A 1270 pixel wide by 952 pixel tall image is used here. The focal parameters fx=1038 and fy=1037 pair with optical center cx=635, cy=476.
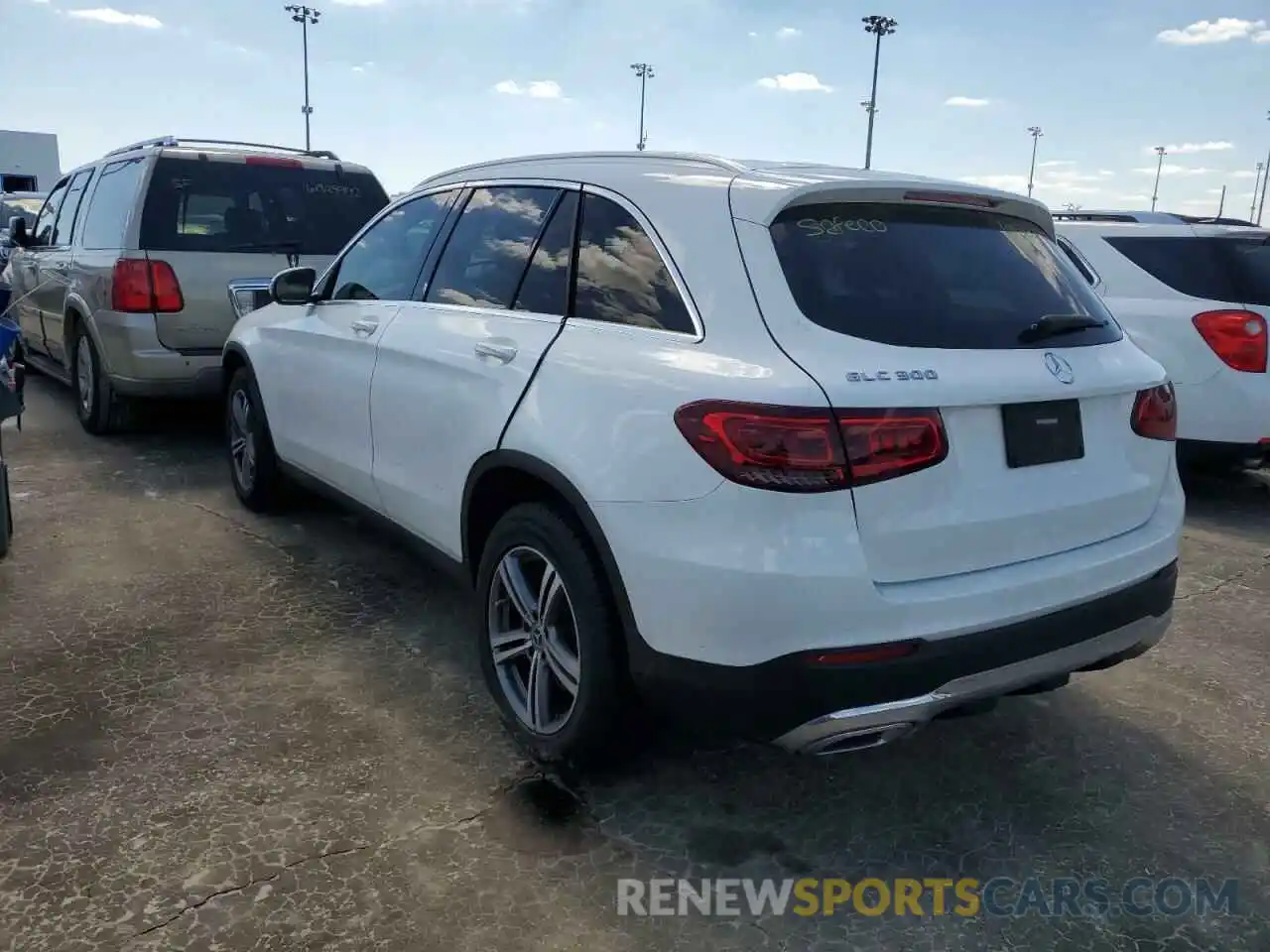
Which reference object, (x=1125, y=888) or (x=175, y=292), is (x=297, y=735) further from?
(x=175, y=292)

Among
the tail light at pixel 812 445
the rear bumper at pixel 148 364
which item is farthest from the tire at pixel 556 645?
the rear bumper at pixel 148 364

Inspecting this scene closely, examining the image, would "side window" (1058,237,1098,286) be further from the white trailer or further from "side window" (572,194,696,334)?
the white trailer

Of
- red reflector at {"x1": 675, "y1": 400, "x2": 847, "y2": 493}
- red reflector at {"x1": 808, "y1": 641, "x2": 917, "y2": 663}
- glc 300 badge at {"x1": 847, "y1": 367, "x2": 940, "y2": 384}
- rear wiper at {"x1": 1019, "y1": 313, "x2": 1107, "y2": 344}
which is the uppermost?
rear wiper at {"x1": 1019, "y1": 313, "x2": 1107, "y2": 344}

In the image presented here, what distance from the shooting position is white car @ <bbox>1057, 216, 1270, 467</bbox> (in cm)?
579

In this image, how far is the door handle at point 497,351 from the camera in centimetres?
308

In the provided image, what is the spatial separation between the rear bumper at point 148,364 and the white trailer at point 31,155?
52650mm

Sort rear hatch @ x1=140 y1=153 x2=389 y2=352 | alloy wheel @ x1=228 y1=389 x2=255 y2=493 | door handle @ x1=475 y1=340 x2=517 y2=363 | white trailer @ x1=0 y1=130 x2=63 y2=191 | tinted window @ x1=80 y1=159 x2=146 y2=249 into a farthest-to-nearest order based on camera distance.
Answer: white trailer @ x1=0 y1=130 x2=63 y2=191, tinted window @ x1=80 y1=159 x2=146 y2=249, rear hatch @ x1=140 y1=153 x2=389 y2=352, alloy wheel @ x1=228 y1=389 x2=255 y2=493, door handle @ x1=475 y1=340 x2=517 y2=363

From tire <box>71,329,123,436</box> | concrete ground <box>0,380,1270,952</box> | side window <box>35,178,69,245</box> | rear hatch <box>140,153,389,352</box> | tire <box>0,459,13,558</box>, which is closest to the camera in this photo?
concrete ground <box>0,380,1270,952</box>

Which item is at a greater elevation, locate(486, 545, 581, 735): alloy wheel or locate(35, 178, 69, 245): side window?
locate(35, 178, 69, 245): side window

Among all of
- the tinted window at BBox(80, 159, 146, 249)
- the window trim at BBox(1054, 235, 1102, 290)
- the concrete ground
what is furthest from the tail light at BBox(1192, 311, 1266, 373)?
the tinted window at BBox(80, 159, 146, 249)

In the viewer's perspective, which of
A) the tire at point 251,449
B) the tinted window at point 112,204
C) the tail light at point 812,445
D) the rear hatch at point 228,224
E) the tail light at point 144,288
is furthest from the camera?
the tinted window at point 112,204

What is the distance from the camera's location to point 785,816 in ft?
9.32

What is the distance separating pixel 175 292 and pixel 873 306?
5.21m

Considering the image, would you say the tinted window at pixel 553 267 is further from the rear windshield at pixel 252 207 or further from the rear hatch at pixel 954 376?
the rear windshield at pixel 252 207
